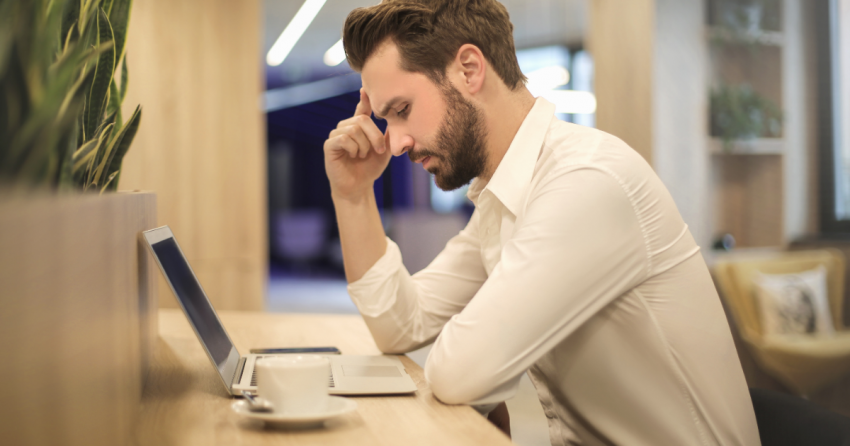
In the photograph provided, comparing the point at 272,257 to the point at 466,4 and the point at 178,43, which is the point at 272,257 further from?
the point at 466,4

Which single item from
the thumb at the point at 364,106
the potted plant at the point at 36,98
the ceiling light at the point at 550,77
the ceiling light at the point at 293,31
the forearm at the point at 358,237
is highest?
the ceiling light at the point at 293,31

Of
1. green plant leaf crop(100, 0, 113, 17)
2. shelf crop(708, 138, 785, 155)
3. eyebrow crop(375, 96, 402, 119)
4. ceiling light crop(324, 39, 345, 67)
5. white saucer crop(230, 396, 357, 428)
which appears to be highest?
ceiling light crop(324, 39, 345, 67)

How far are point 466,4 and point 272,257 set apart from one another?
4.05m

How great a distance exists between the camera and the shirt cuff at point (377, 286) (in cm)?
130

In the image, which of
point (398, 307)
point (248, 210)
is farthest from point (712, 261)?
point (398, 307)

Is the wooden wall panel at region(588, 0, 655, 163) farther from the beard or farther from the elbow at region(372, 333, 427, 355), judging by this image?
the elbow at region(372, 333, 427, 355)

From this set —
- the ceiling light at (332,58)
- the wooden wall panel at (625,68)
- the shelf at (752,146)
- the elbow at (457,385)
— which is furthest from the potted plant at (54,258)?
the ceiling light at (332,58)

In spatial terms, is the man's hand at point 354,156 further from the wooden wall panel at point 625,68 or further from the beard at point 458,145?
the wooden wall panel at point 625,68

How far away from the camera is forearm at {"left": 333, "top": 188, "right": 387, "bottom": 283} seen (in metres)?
1.33

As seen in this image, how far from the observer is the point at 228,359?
1036mm

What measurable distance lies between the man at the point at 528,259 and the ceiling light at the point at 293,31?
3.13 meters

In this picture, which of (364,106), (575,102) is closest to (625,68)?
(575,102)

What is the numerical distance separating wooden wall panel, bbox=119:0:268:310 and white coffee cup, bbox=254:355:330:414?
111 inches

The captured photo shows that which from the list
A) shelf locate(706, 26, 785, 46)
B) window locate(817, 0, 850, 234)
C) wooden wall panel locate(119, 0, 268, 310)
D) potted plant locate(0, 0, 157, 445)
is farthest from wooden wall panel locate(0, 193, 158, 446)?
window locate(817, 0, 850, 234)
